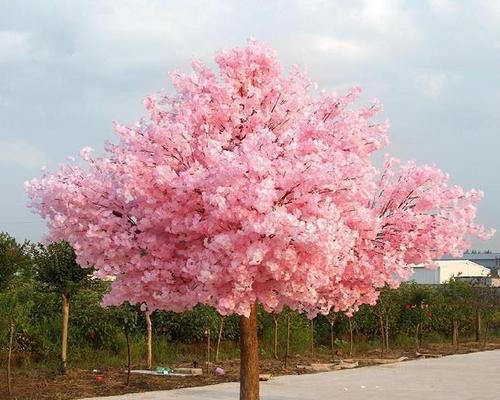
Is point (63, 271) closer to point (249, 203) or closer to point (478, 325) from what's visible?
point (249, 203)

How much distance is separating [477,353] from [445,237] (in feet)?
45.8

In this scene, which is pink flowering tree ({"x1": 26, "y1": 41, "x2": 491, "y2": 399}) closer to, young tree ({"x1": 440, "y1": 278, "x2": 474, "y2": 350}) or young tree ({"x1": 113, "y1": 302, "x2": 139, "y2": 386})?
young tree ({"x1": 113, "y1": 302, "x2": 139, "y2": 386})

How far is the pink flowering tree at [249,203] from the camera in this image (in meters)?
6.44

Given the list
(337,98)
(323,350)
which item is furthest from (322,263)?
(323,350)

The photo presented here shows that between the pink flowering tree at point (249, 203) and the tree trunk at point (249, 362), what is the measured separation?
1.7 inches

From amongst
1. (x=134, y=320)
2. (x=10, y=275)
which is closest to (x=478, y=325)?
(x=134, y=320)

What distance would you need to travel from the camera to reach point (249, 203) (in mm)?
6309

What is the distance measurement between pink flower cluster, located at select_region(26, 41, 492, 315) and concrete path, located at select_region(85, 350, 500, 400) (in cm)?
403

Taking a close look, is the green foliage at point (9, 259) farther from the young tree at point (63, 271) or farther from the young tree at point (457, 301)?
the young tree at point (457, 301)

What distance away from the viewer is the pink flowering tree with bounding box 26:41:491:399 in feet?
21.1

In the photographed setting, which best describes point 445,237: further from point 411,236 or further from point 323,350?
point 323,350

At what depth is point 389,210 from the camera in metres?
7.77

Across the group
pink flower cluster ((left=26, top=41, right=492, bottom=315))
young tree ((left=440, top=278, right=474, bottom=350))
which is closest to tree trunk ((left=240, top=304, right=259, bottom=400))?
pink flower cluster ((left=26, top=41, right=492, bottom=315))

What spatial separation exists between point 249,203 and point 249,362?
2.69 meters
